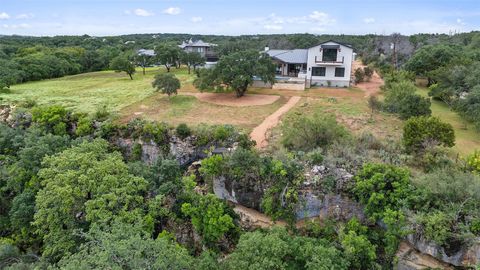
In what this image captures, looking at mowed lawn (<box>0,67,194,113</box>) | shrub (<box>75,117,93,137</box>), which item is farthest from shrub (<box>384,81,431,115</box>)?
shrub (<box>75,117,93,137</box>)

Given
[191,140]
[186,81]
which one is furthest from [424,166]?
[186,81]

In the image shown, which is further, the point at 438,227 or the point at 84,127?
the point at 84,127

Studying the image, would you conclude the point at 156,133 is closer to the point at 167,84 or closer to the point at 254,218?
the point at 254,218

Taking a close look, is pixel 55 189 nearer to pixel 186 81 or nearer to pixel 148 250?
pixel 148 250

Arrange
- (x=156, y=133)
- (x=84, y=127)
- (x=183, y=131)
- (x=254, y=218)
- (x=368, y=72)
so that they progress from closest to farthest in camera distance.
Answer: (x=254, y=218) < (x=183, y=131) < (x=156, y=133) < (x=84, y=127) < (x=368, y=72)

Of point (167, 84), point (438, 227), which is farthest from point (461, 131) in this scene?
point (167, 84)

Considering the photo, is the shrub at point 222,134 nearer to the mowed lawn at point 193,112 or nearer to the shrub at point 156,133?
the mowed lawn at point 193,112

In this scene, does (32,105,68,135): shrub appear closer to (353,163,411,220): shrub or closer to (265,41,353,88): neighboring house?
(353,163,411,220): shrub
